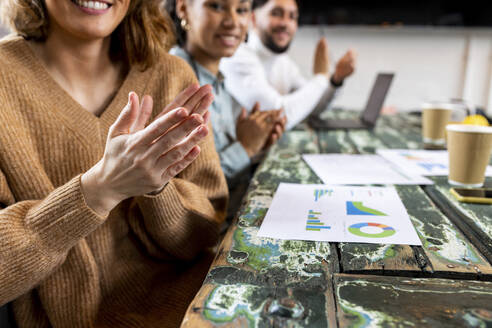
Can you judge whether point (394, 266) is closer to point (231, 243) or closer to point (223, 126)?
point (231, 243)

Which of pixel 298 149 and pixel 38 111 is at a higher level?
pixel 38 111

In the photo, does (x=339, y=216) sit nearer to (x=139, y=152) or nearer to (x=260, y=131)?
(x=139, y=152)

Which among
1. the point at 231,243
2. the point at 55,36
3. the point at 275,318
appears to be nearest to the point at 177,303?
the point at 231,243

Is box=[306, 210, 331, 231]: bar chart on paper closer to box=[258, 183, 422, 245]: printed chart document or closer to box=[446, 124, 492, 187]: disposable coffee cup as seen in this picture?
box=[258, 183, 422, 245]: printed chart document

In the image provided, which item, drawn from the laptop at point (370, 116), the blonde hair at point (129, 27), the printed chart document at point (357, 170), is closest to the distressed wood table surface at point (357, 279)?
the printed chart document at point (357, 170)

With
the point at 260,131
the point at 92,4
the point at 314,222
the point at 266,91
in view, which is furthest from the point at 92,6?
the point at 266,91

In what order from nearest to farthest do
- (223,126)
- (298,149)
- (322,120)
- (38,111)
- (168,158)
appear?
(168,158), (38,111), (298,149), (223,126), (322,120)

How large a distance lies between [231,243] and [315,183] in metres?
0.31

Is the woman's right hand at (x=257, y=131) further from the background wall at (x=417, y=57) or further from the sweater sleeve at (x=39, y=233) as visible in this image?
the background wall at (x=417, y=57)

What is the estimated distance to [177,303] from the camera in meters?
0.73

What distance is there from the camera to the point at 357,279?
0.45m

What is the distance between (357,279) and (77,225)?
1.30 feet

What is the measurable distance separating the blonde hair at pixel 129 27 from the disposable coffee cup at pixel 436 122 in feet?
2.59

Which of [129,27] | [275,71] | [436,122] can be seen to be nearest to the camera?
[129,27]
